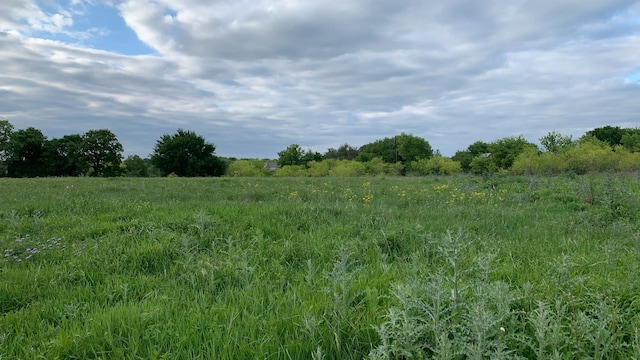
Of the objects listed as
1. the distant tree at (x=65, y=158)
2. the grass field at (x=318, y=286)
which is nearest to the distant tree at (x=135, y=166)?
the distant tree at (x=65, y=158)

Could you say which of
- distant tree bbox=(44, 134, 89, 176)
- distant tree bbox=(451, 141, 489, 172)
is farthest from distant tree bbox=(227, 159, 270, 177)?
distant tree bbox=(451, 141, 489, 172)

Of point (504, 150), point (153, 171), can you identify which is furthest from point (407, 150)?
point (153, 171)

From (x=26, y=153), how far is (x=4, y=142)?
10.8 feet

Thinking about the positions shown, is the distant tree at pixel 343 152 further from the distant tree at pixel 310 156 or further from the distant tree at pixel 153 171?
the distant tree at pixel 153 171

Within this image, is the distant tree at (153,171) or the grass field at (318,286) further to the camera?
the distant tree at (153,171)

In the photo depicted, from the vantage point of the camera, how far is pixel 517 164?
36594 millimetres

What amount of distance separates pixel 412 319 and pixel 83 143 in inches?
2897

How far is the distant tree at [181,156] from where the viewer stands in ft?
192

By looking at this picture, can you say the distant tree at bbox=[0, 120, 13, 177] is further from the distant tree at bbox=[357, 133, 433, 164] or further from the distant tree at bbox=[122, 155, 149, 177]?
the distant tree at bbox=[357, 133, 433, 164]

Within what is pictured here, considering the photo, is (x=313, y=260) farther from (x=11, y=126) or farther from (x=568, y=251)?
(x=11, y=126)

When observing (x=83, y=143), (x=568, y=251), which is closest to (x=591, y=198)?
(x=568, y=251)

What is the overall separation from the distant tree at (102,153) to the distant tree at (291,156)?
37.4 metres

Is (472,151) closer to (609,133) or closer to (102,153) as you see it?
(609,133)

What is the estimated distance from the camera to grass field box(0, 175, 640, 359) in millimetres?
2051
